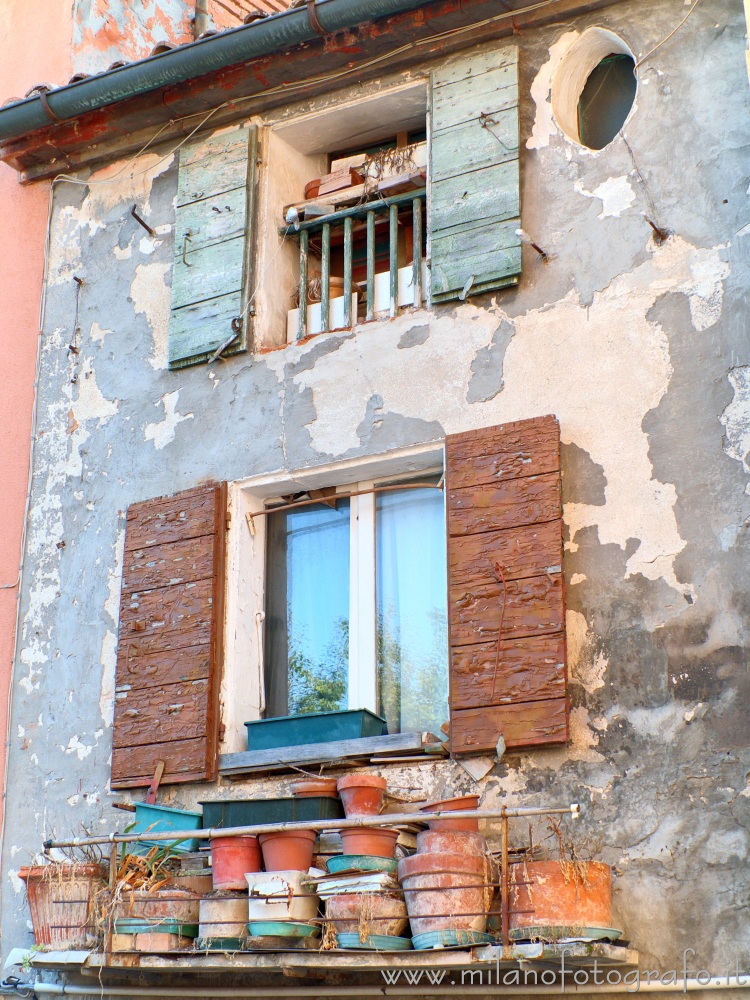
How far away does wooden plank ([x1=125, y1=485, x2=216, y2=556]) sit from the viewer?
22.3 feet

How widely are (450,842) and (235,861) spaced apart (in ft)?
3.09

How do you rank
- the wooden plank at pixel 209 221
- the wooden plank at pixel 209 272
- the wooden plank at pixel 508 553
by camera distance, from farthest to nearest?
the wooden plank at pixel 209 221 < the wooden plank at pixel 209 272 < the wooden plank at pixel 508 553

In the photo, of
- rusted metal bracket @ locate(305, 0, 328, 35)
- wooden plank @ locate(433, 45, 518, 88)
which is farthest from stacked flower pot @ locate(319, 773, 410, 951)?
rusted metal bracket @ locate(305, 0, 328, 35)

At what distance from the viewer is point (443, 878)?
5172 mm

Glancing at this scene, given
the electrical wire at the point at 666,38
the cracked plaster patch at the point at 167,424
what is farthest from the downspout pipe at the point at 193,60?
the cracked plaster patch at the point at 167,424

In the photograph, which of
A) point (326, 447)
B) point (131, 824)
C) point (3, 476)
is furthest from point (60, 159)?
point (131, 824)

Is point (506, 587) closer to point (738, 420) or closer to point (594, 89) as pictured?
point (738, 420)

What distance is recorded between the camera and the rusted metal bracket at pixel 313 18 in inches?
270

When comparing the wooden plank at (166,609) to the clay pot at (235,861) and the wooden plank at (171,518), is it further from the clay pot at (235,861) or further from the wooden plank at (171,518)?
the clay pot at (235,861)

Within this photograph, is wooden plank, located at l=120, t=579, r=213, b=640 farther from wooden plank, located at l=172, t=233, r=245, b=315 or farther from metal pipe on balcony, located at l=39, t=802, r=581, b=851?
wooden plank, located at l=172, t=233, r=245, b=315

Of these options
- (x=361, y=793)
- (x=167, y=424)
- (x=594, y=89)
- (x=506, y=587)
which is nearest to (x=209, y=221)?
(x=167, y=424)

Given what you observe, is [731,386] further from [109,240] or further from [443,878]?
[109,240]

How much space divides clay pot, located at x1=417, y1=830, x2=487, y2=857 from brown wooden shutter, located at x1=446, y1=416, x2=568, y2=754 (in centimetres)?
50

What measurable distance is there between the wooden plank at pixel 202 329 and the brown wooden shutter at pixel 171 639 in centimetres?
75
